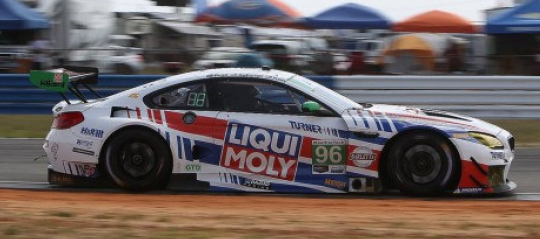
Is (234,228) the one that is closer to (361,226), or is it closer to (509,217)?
(361,226)

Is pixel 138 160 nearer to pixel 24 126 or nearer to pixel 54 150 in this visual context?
pixel 54 150

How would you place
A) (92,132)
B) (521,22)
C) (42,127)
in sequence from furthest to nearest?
(521,22)
(42,127)
(92,132)

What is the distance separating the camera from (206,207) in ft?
23.4

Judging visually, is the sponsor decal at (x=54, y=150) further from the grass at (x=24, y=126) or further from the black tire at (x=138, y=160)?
A: the grass at (x=24, y=126)

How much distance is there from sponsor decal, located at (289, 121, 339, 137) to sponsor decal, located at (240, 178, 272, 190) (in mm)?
572

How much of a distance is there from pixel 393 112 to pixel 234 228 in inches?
95.6

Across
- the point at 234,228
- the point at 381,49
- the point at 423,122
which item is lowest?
the point at 234,228

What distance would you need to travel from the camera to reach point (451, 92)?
15617mm

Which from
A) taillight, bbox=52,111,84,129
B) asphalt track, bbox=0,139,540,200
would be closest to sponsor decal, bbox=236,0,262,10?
asphalt track, bbox=0,139,540,200

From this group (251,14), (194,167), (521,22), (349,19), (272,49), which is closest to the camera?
(194,167)

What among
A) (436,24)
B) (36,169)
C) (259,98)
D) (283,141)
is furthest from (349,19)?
(283,141)

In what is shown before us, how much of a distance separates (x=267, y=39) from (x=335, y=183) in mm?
14645

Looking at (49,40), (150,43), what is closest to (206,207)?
(49,40)

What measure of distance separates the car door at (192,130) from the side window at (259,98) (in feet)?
0.50
